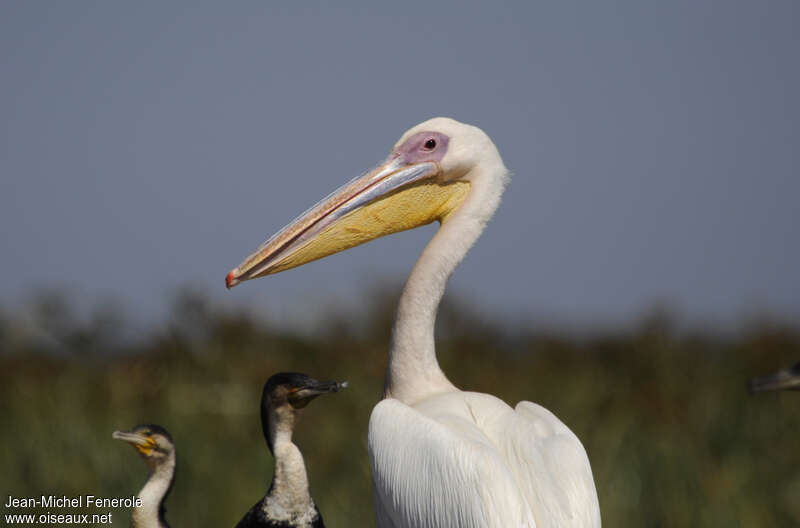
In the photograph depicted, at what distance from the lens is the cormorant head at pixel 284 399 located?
2699 millimetres

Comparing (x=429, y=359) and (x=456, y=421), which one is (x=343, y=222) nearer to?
(x=429, y=359)

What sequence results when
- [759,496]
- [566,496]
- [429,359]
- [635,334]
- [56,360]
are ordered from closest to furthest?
1. [566,496]
2. [429,359]
3. [759,496]
4. [56,360]
5. [635,334]

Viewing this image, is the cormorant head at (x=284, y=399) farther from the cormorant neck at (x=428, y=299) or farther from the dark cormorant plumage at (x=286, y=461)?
the cormorant neck at (x=428, y=299)

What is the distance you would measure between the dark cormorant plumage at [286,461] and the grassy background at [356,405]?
242 centimetres

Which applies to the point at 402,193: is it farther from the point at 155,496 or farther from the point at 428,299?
the point at 155,496

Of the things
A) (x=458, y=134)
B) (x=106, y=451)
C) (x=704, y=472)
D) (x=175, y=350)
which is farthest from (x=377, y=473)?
(x=175, y=350)

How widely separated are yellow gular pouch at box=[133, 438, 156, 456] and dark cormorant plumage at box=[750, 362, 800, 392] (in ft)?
8.85

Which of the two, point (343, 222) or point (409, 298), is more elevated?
point (343, 222)

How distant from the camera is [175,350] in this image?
8.32 meters

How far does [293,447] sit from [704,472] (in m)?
4.40

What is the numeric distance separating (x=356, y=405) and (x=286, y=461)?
4592mm

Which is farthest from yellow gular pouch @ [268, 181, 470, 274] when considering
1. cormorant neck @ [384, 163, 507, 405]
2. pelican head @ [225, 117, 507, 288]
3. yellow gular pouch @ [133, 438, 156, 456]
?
yellow gular pouch @ [133, 438, 156, 456]

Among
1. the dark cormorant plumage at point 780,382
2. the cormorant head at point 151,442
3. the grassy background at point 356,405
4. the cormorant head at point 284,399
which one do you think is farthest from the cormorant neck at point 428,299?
the grassy background at point 356,405

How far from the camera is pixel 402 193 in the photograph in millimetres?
3449
